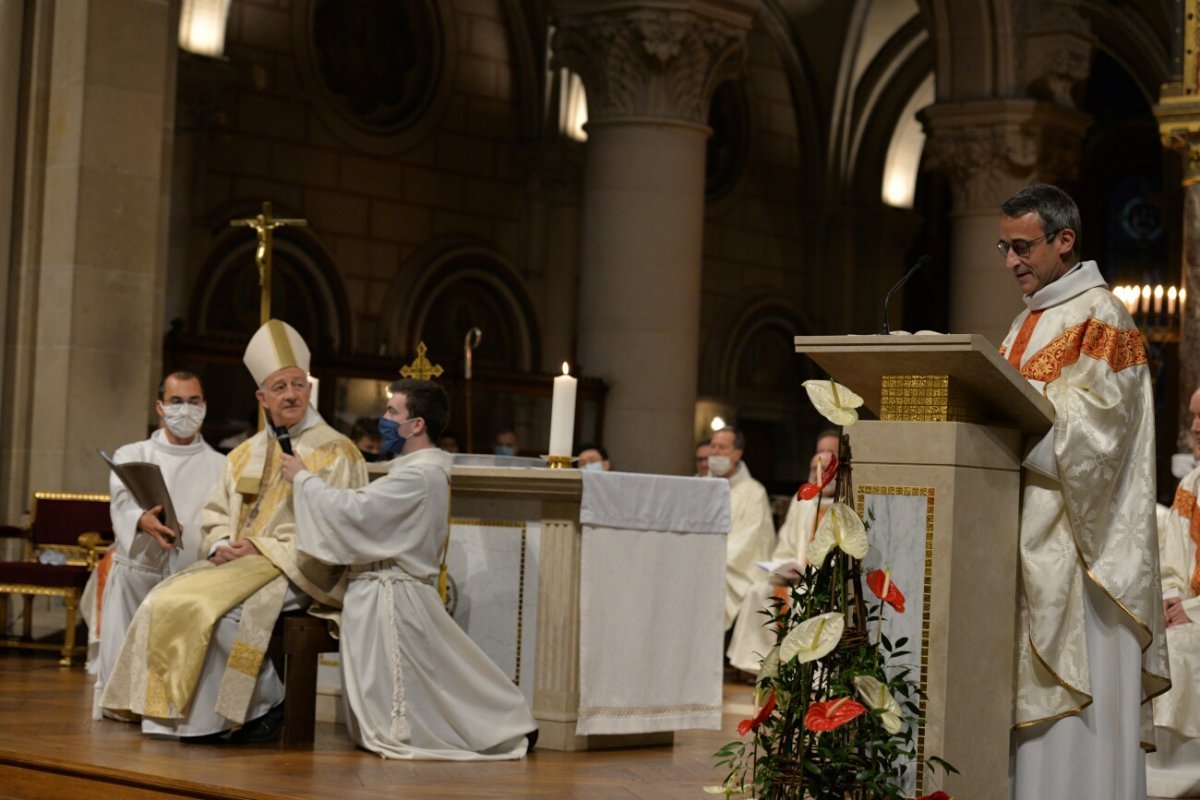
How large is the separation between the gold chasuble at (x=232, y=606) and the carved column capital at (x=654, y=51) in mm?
6618

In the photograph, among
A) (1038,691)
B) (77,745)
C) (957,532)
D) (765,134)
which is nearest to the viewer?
(957,532)

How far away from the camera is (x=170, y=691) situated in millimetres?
6227

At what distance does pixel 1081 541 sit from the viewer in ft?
13.6

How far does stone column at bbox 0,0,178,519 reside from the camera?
9.67 meters

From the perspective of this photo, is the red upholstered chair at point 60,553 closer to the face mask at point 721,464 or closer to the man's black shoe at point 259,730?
the man's black shoe at point 259,730

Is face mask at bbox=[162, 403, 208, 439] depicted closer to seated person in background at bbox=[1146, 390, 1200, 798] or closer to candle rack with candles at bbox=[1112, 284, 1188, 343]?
seated person in background at bbox=[1146, 390, 1200, 798]

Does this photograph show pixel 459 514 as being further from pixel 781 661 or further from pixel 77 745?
pixel 781 661

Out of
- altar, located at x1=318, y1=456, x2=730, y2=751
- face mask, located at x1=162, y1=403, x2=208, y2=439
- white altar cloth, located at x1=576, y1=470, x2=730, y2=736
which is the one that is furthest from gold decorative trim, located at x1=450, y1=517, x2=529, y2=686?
face mask, located at x1=162, y1=403, x2=208, y2=439

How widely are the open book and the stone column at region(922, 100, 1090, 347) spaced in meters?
9.11

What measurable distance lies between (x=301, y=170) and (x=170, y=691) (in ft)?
33.9

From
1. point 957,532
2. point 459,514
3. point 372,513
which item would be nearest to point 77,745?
point 372,513

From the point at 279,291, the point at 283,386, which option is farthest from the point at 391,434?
the point at 279,291

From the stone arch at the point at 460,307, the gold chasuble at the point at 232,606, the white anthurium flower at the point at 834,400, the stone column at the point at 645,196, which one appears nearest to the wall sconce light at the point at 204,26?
the stone arch at the point at 460,307

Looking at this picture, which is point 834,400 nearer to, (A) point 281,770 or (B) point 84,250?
(A) point 281,770
